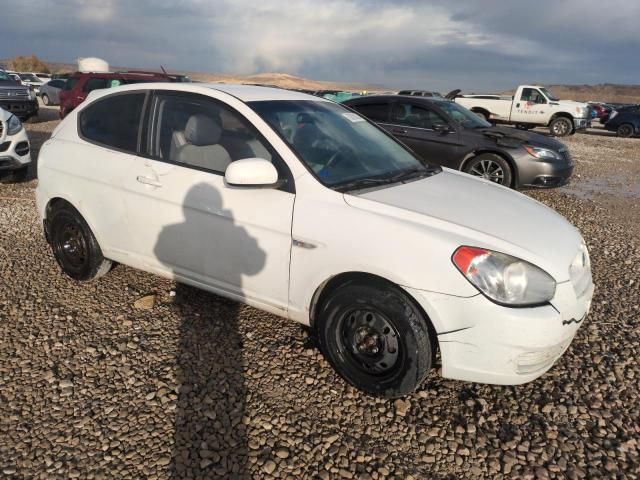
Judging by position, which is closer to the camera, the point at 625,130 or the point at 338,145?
the point at 338,145

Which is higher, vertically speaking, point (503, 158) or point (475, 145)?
point (475, 145)

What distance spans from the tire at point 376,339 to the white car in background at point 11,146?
21.2 feet

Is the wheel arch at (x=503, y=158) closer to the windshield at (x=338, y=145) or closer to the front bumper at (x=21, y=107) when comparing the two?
the windshield at (x=338, y=145)

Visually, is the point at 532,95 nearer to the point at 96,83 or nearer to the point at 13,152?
the point at 96,83

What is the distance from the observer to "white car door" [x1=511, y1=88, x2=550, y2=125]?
19.9 meters

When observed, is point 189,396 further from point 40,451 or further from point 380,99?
point 380,99

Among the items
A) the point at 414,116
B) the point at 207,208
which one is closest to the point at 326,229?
the point at 207,208

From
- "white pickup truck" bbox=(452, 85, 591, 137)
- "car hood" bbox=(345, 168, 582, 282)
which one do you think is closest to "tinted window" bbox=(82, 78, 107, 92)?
"car hood" bbox=(345, 168, 582, 282)

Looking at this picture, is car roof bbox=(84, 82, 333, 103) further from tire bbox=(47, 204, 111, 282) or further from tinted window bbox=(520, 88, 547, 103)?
tinted window bbox=(520, 88, 547, 103)

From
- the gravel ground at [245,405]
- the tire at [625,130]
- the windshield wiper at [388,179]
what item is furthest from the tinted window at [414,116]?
the tire at [625,130]

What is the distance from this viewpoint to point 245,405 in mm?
2664

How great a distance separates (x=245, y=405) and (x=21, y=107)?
1643 cm

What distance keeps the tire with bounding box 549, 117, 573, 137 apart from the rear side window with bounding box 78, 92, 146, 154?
20276 millimetres

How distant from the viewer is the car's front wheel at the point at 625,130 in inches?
863
